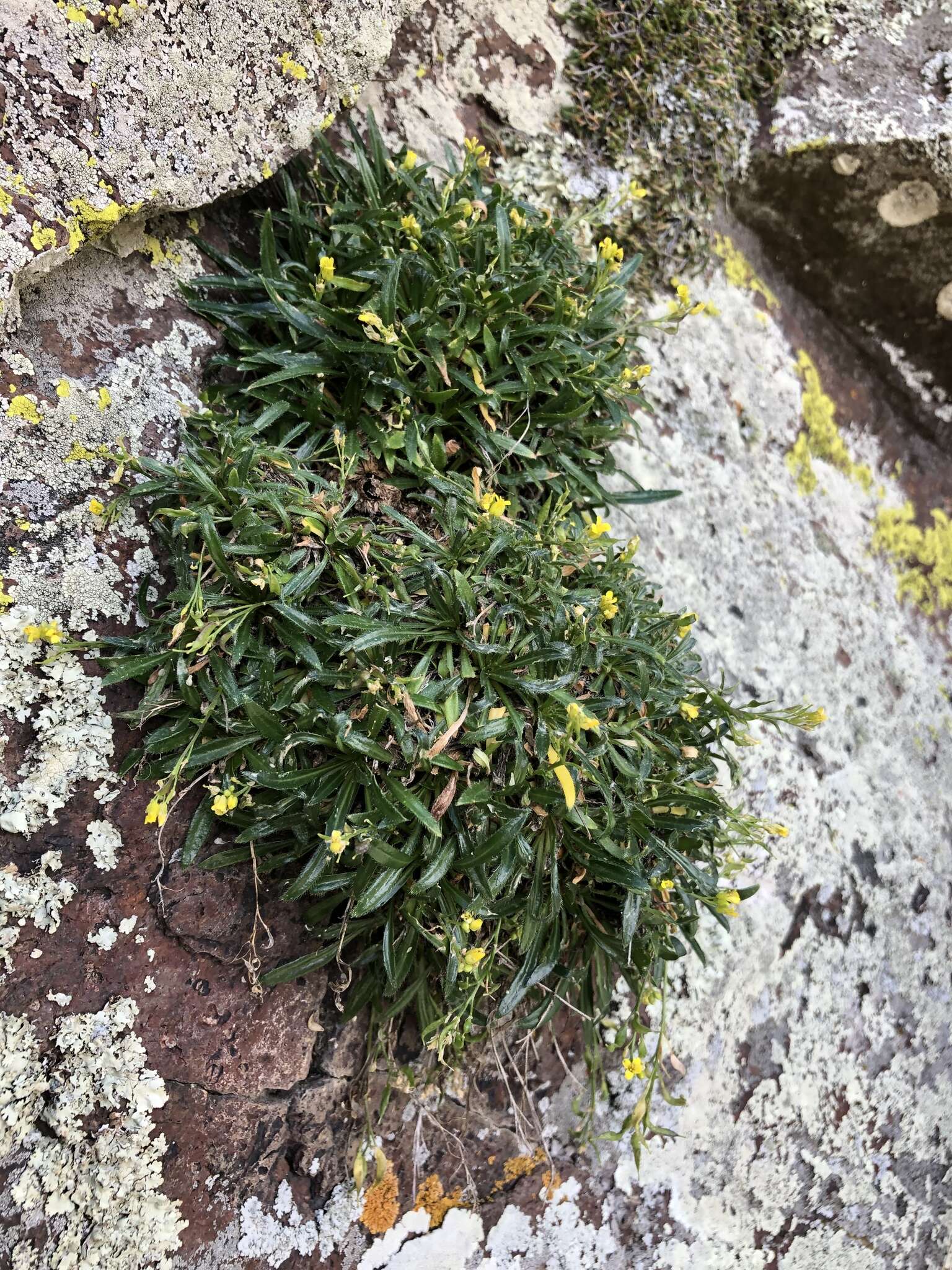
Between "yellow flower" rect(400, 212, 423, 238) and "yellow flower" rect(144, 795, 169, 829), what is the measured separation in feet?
4.92

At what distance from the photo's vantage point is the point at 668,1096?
2086 millimetres

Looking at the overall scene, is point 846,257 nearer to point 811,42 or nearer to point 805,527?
point 811,42

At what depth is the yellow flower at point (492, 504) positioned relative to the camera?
1.93 metres

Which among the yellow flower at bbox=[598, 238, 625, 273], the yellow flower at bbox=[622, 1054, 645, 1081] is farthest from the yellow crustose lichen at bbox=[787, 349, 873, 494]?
the yellow flower at bbox=[622, 1054, 645, 1081]

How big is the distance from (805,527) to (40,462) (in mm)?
2792

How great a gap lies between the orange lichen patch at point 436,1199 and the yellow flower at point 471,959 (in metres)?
0.74

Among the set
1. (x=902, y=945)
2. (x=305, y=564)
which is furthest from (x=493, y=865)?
(x=902, y=945)

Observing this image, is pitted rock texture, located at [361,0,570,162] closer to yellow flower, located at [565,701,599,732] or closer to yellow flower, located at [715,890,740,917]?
yellow flower, located at [565,701,599,732]

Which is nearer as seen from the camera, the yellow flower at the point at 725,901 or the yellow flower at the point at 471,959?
the yellow flower at the point at 471,959

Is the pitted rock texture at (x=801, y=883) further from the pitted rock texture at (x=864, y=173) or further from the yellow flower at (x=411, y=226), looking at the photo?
the yellow flower at (x=411, y=226)

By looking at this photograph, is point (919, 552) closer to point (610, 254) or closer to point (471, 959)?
point (610, 254)

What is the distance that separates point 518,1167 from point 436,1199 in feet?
0.78

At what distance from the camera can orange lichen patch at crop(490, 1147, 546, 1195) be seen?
83.9 inches

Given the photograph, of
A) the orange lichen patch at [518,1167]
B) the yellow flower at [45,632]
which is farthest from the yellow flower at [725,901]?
the yellow flower at [45,632]
